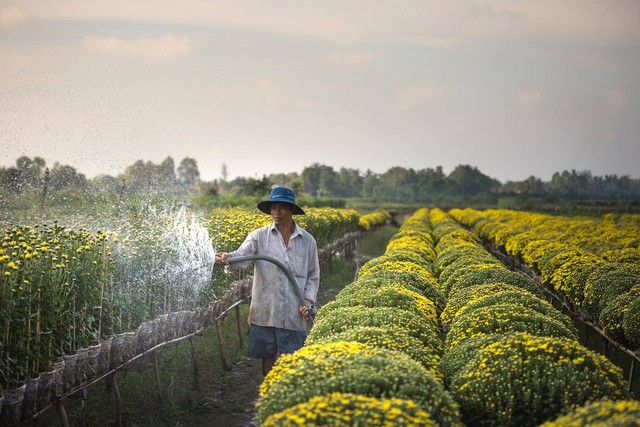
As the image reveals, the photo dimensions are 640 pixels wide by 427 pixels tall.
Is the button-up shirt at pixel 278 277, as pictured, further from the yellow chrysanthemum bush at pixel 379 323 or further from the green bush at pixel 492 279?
the green bush at pixel 492 279

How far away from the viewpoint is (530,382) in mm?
5211

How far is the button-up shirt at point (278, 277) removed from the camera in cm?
807

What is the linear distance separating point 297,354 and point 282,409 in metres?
0.87

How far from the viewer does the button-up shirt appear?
807 cm

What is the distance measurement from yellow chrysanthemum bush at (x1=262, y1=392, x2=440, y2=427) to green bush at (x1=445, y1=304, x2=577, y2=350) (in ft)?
9.90

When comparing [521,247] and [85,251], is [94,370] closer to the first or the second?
[85,251]

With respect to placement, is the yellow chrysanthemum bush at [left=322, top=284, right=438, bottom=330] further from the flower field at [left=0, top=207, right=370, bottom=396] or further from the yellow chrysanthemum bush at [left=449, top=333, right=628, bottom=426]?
the yellow chrysanthemum bush at [left=449, top=333, right=628, bottom=426]

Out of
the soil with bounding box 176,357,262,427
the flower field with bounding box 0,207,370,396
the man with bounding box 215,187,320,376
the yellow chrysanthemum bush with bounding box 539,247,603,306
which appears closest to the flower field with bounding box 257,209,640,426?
the man with bounding box 215,187,320,376

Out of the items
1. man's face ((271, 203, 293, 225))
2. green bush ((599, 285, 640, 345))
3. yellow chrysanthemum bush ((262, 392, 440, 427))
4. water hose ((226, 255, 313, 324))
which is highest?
man's face ((271, 203, 293, 225))

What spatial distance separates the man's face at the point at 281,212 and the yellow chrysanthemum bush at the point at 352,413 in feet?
13.3

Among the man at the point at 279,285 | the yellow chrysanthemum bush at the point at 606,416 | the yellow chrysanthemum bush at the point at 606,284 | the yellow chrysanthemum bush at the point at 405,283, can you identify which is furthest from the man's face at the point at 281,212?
the yellow chrysanthemum bush at the point at 606,284

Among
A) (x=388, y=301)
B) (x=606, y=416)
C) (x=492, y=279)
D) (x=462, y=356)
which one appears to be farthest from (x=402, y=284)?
(x=606, y=416)

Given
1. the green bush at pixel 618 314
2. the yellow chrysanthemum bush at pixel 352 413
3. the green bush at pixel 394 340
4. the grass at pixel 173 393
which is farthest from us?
the green bush at pixel 618 314

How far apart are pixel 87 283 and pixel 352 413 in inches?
196
